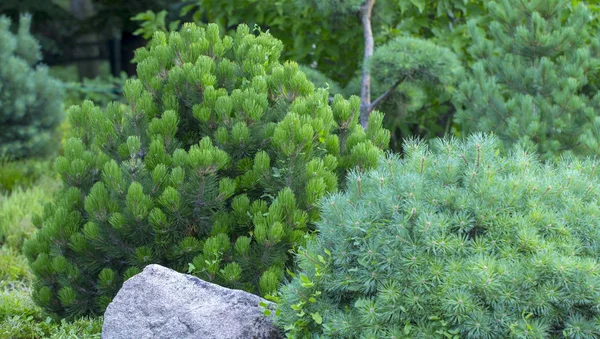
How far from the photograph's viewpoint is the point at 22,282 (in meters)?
5.09

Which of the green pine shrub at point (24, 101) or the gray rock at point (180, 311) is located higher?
the gray rock at point (180, 311)

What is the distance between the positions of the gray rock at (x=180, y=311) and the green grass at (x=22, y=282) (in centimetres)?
62

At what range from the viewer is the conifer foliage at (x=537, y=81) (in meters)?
5.27

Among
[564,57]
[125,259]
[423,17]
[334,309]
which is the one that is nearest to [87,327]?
[125,259]

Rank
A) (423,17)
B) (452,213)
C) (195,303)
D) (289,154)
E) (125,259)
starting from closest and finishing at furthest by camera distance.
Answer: (452,213), (195,303), (289,154), (125,259), (423,17)

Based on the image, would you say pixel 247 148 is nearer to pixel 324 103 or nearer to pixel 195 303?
pixel 324 103

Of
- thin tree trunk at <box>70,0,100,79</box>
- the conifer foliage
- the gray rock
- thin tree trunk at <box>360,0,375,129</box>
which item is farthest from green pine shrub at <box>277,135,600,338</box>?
thin tree trunk at <box>70,0,100,79</box>

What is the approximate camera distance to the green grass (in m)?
3.81

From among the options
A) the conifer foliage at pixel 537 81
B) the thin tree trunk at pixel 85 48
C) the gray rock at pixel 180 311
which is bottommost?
the thin tree trunk at pixel 85 48

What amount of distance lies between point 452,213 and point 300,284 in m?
Result: 0.70

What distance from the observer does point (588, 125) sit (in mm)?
5207

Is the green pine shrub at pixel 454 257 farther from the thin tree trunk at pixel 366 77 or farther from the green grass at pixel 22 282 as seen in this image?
the thin tree trunk at pixel 366 77

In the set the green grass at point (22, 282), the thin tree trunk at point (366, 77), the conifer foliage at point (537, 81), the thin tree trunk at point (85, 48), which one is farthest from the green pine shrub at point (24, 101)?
the conifer foliage at point (537, 81)

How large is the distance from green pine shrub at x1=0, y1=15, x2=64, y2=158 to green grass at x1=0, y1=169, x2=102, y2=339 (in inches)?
22.8
